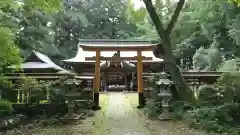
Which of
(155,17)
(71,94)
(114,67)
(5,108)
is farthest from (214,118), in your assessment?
(114,67)

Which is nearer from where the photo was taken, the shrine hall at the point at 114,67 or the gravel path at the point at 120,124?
the gravel path at the point at 120,124

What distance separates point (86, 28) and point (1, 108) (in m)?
27.5

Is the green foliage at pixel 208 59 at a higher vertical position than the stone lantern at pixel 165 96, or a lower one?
higher

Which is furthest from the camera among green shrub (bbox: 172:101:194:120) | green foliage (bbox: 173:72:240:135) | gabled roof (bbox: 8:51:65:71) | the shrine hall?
the shrine hall

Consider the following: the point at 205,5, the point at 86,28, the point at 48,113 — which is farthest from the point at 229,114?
the point at 86,28

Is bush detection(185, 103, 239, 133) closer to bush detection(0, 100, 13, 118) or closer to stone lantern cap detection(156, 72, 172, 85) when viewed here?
stone lantern cap detection(156, 72, 172, 85)

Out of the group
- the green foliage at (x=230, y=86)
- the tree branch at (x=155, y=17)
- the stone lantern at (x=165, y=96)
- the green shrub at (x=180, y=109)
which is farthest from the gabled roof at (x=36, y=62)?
the green foliage at (x=230, y=86)

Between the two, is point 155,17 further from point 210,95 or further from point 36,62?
point 36,62

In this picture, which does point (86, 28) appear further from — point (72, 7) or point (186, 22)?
point (186, 22)

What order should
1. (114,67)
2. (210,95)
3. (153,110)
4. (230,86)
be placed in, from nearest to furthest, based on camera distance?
1. (230,86)
2. (210,95)
3. (153,110)
4. (114,67)

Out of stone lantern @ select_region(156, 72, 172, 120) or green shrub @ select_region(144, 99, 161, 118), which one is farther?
green shrub @ select_region(144, 99, 161, 118)

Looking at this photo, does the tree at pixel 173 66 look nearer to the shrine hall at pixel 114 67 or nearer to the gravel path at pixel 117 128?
the gravel path at pixel 117 128

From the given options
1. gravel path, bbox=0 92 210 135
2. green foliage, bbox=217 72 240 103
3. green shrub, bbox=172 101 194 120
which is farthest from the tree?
gravel path, bbox=0 92 210 135

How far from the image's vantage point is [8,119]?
8469 mm
